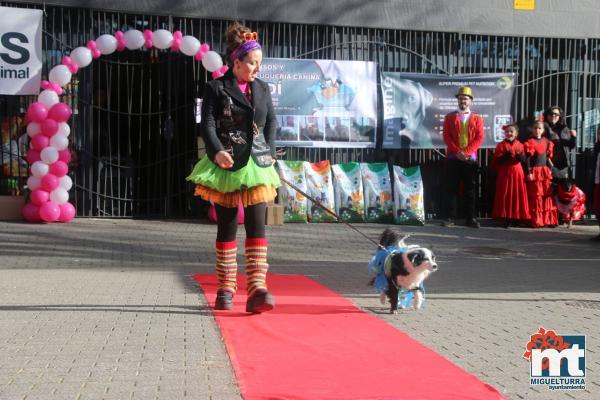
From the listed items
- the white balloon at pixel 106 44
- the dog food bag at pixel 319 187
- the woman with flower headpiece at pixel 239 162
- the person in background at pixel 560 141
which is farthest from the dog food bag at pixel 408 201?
the woman with flower headpiece at pixel 239 162

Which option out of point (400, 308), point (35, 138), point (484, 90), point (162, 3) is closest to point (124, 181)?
point (35, 138)

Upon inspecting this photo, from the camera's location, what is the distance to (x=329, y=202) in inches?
571

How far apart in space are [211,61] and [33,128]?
2930 millimetres

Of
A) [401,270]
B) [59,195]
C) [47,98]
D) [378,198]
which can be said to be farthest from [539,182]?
[401,270]

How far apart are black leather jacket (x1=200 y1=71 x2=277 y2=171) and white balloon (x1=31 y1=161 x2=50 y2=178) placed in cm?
672

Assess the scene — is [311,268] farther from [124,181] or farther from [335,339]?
[124,181]

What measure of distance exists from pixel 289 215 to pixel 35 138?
172 inches

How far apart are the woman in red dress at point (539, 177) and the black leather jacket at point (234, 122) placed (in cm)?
909

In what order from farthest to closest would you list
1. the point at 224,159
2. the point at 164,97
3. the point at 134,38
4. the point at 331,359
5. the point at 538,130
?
the point at 538,130, the point at 164,97, the point at 134,38, the point at 224,159, the point at 331,359

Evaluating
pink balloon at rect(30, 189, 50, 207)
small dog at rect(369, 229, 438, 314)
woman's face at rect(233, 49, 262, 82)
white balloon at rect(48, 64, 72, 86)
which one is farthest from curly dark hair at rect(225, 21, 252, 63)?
pink balloon at rect(30, 189, 50, 207)

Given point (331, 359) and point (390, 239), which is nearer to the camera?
point (331, 359)

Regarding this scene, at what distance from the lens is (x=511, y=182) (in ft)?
48.1

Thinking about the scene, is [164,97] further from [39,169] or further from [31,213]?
[31,213]

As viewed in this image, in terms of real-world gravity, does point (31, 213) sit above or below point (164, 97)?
below
